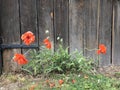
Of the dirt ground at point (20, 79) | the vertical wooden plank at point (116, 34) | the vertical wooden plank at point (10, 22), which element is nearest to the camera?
the dirt ground at point (20, 79)

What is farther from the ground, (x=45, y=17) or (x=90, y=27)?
(x=45, y=17)

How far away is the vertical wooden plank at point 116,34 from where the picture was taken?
157 inches

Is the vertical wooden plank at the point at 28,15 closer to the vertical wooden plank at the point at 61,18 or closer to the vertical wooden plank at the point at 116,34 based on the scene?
the vertical wooden plank at the point at 61,18

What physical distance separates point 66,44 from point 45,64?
432 mm

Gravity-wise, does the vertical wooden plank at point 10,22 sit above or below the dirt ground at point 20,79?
above

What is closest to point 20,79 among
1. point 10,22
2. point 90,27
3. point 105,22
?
point 10,22

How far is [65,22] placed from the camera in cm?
395

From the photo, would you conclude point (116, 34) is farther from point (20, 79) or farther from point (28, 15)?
point (20, 79)

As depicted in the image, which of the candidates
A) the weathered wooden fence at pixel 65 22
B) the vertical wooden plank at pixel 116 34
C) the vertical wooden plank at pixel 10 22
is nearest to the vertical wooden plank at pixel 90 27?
the weathered wooden fence at pixel 65 22

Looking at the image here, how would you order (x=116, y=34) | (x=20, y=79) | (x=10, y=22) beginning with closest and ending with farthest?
(x=20, y=79), (x=10, y=22), (x=116, y=34)

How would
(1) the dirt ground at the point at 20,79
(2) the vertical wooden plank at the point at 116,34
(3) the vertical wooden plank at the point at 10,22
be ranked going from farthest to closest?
(2) the vertical wooden plank at the point at 116,34 < (3) the vertical wooden plank at the point at 10,22 < (1) the dirt ground at the point at 20,79

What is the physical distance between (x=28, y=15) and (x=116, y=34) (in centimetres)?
111

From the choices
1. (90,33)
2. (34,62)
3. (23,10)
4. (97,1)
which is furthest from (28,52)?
(97,1)

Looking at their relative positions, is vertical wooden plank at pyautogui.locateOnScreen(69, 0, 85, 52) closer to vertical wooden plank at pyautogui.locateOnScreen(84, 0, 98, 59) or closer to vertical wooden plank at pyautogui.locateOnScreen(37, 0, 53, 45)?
vertical wooden plank at pyautogui.locateOnScreen(84, 0, 98, 59)
